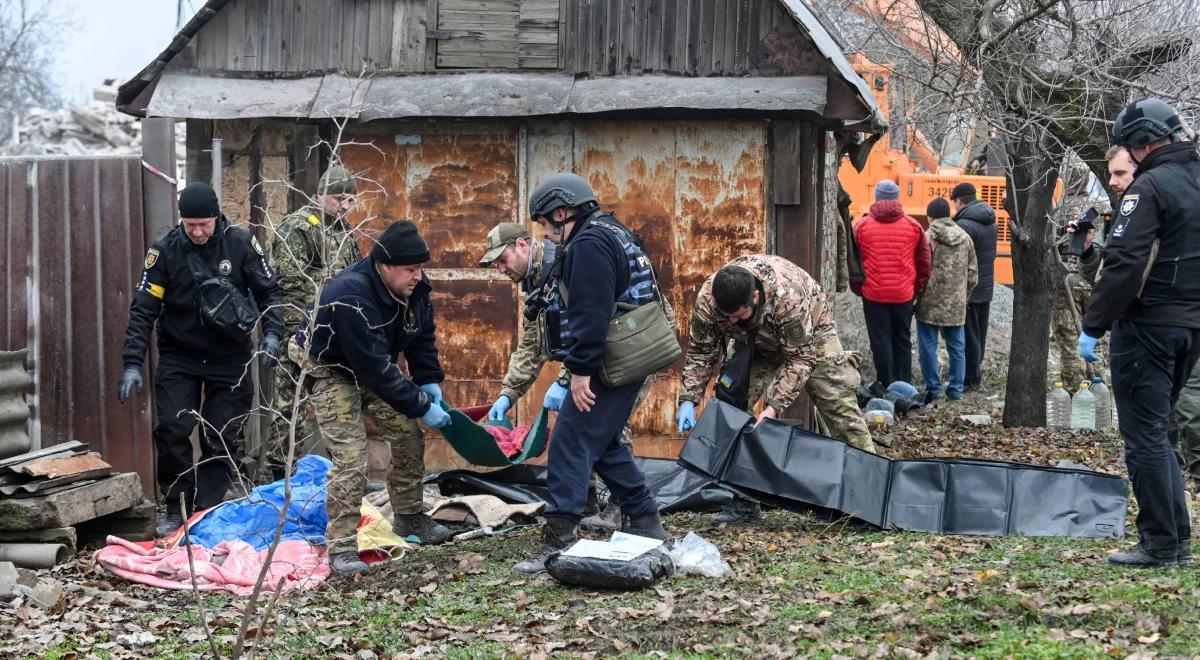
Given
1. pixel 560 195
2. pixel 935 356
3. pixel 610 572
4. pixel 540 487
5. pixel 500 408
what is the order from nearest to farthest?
pixel 610 572 → pixel 560 195 → pixel 500 408 → pixel 540 487 → pixel 935 356

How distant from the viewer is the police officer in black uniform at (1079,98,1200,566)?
580 cm

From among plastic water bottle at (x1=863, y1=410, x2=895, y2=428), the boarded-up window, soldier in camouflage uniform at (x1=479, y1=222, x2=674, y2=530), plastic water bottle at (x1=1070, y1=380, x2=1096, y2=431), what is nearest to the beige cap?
soldier in camouflage uniform at (x1=479, y1=222, x2=674, y2=530)

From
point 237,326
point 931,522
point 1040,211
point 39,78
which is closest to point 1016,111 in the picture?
point 1040,211

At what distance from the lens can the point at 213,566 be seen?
6953 mm

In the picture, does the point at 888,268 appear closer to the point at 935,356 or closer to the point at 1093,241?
the point at 935,356

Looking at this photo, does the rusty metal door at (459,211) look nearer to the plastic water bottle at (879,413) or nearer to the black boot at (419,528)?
the black boot at (419,528)

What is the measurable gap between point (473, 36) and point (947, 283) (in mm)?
6105

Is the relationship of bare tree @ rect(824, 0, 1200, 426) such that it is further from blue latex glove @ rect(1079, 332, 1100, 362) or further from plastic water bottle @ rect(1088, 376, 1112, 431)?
blue latex glove @ rect(1079, 332, 1100, 362)

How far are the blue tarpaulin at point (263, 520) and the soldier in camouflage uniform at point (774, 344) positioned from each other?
2161 millimetres

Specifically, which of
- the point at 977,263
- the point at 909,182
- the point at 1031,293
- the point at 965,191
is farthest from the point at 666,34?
the point at 909,182

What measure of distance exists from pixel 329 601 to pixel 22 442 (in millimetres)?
2630

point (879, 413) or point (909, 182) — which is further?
point (909, 182)

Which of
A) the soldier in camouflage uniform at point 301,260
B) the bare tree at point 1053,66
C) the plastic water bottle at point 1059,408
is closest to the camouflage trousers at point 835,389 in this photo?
the bare tree at point 1053,66

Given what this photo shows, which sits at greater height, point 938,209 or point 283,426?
point 938,209
